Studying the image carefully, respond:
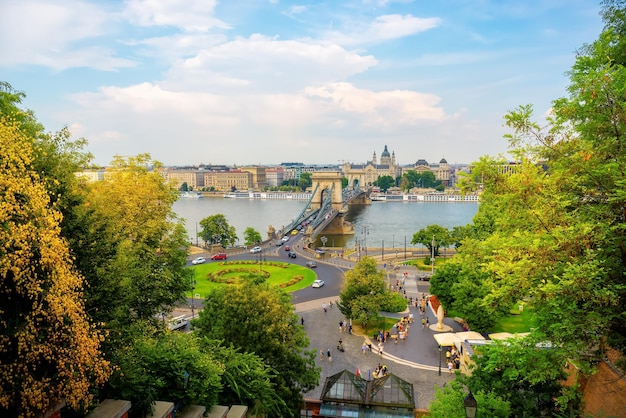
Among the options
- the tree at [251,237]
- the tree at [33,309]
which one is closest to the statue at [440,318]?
the tree at [33,309]

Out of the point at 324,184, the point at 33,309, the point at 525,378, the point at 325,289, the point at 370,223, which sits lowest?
the point at 370,223

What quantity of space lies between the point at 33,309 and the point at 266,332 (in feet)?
35.0

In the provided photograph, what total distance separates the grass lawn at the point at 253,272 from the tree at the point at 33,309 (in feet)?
106

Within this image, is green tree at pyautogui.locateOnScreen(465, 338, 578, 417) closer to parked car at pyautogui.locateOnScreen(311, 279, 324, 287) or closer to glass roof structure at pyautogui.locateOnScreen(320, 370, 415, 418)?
glass roof structure at pyautogui.locateOnScreen(320, 370, 415, 418)

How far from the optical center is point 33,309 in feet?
22.7

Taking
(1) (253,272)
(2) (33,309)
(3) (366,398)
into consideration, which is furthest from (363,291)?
(2) (33,309)

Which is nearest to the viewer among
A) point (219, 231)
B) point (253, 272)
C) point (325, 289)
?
point (325, 289)

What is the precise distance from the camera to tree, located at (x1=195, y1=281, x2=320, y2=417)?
54.9ft

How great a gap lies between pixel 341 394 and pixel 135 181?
12581mm

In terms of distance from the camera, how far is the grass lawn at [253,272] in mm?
41812

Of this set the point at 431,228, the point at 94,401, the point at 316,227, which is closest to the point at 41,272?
the point at 94,401

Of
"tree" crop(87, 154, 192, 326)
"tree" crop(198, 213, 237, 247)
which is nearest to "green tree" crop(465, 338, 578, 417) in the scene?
"tree" crop(87, 154, 192, 326)

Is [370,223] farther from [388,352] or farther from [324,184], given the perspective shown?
[388,352]

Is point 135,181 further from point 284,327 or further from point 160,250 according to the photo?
point 284,327
